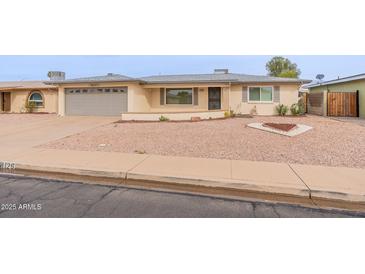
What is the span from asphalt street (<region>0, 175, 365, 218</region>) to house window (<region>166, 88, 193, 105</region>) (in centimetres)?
1560

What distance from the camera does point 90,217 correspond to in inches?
153

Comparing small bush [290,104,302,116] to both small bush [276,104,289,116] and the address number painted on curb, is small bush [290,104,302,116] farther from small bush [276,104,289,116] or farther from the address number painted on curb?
the address number painted on curb

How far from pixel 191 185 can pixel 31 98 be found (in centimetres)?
2467

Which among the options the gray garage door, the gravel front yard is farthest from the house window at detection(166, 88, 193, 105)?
the gravel front yard

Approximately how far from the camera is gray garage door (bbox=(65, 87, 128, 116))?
19328mm

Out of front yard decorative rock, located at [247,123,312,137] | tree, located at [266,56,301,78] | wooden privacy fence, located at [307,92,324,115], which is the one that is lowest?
front yard decorative rock, located at [247,123,312,137]

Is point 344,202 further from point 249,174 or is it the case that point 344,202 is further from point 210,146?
point 210,146

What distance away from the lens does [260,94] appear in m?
19.3

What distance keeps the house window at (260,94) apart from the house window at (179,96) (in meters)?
4.67

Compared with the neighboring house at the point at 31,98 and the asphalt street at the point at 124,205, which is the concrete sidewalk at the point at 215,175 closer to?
the asphalt street at the point at 124,205

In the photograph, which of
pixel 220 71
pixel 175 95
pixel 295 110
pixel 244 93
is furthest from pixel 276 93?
pixel 220 71

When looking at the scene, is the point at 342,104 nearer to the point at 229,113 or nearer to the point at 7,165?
the point at 229,113
